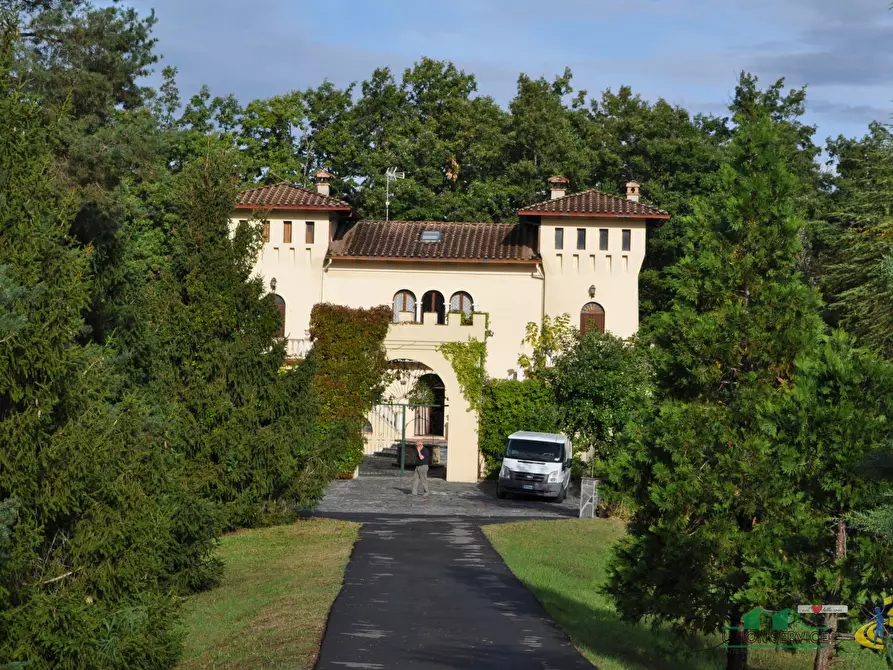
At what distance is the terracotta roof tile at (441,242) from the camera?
41.7m

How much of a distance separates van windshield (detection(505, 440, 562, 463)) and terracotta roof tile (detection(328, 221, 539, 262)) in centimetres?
1075

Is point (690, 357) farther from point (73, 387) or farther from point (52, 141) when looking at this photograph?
point (52, 141)

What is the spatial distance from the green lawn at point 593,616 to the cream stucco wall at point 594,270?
1812cm

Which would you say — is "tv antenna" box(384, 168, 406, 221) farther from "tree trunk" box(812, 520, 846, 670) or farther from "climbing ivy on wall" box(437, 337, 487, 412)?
"tree trunk" box(812, 520, 846, 670)

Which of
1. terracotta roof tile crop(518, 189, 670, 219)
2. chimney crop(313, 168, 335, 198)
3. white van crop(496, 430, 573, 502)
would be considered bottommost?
white van crop(496, 430, 573, 502)

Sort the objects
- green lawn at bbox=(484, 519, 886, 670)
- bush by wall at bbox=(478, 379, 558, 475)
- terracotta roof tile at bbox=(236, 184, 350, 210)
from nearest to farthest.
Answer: green lawn at bbox=(484, 519, 886, 670)
bush by wall at bbox=(478, 379, 558, 475)
terracotta roof tile at bbox=(236, 184, 350, 210)

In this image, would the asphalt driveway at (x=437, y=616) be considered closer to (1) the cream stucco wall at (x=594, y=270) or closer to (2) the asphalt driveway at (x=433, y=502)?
(2) the asphalt driveway at (x=433, y=502)

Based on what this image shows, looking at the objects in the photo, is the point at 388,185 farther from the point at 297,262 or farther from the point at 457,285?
the point at 457,285

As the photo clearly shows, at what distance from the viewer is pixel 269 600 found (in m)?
15.9

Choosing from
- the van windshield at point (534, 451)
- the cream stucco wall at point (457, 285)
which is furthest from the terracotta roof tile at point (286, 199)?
the van windshield at point (534, 451)

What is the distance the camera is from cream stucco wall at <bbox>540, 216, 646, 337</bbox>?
41594 millimetres

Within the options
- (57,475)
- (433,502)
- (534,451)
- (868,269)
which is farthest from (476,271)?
(57,475)

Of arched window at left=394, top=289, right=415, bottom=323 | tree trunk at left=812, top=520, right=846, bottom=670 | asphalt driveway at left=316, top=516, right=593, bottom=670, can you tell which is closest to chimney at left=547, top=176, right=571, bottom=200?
arched window at left=394, top=289, right=415, bottom=323

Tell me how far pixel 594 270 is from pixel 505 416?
8.52 metres
